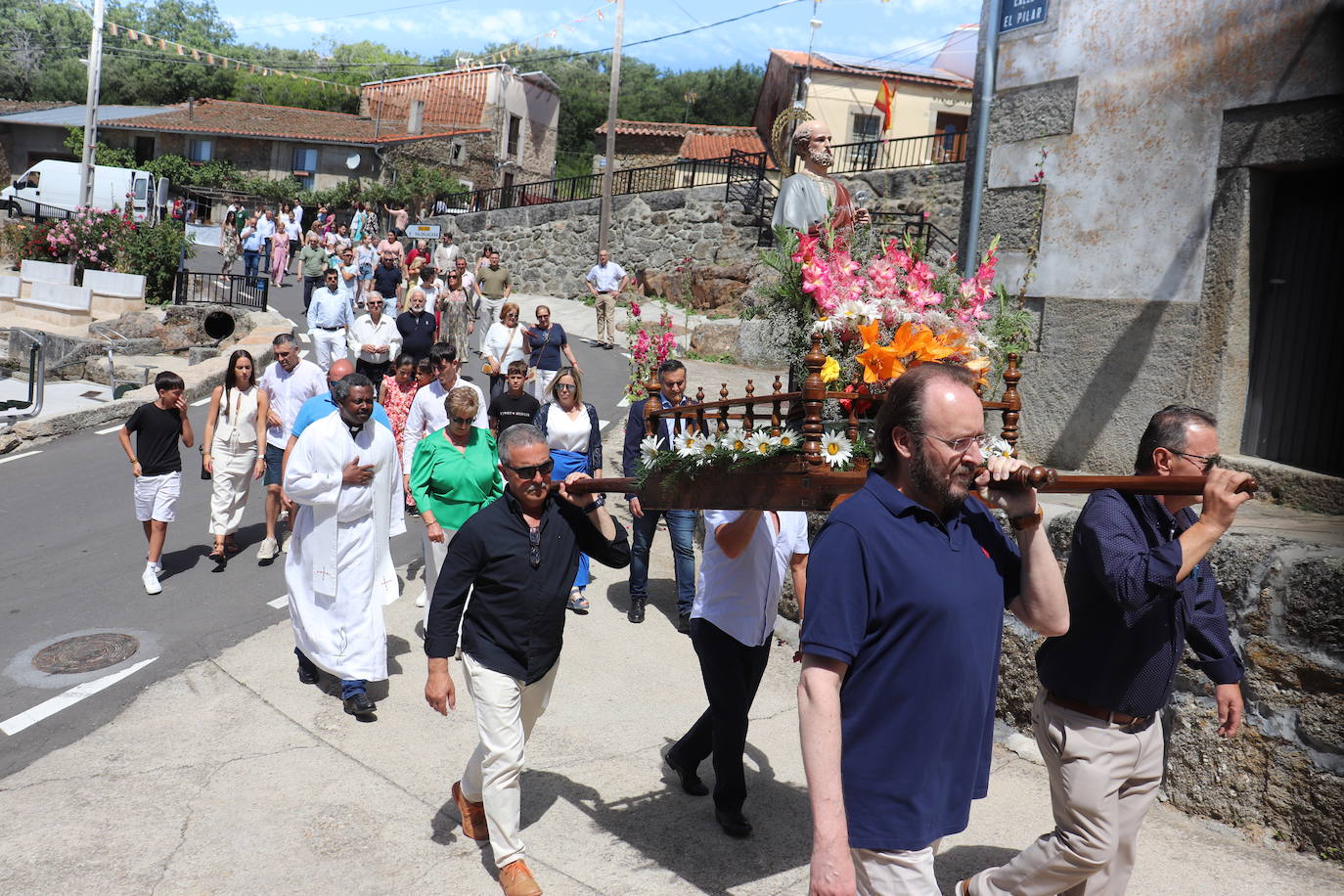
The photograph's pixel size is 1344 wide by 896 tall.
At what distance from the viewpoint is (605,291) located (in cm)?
2178

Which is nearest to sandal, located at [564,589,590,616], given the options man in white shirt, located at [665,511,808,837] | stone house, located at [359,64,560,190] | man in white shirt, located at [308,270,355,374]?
man in white shirt, located at [665,511,808,837]

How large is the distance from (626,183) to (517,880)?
2785 centimetres

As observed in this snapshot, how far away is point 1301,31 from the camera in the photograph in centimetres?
588

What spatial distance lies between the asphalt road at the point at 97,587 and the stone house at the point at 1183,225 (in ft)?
19.2

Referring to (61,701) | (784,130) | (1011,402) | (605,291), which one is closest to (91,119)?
(605,291)

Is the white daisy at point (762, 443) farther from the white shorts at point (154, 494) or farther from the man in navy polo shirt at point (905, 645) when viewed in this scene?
the white shorts at point (154, 494)

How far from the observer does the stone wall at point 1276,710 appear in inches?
182

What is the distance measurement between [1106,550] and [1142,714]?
637 mm

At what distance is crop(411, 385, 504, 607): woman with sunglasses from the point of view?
6.82 m

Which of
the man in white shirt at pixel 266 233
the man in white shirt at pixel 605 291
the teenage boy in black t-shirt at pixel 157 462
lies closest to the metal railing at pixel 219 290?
the man in white shirt at pixel 266 233

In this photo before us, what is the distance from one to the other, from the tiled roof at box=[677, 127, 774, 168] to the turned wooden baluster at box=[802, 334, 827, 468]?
132ft

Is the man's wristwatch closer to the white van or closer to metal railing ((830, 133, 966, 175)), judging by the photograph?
A: metal railing ((830, 133, 966, 175))

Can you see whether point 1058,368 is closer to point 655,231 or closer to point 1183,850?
point 1183,850

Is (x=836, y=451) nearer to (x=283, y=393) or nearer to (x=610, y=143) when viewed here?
(x=283, y=393)
